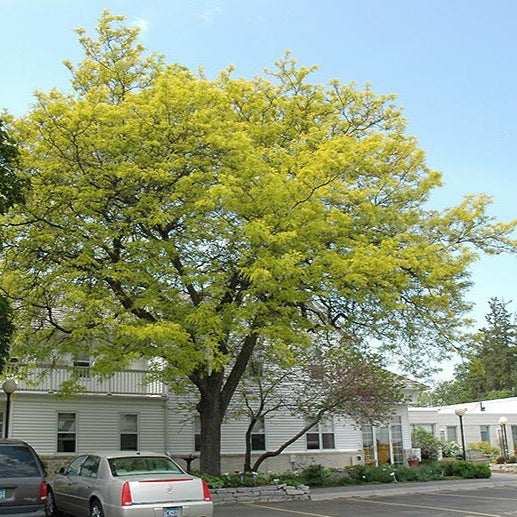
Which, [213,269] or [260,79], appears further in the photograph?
[260,79]

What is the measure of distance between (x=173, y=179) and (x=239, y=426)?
14.9 m

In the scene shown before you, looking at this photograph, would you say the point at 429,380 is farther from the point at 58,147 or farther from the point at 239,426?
the point at 58,147

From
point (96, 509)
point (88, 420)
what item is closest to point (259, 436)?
point (88, 420)

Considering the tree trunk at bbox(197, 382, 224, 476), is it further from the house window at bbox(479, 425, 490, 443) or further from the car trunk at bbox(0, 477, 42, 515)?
the house window at bbox(479, 425, 490, 443)

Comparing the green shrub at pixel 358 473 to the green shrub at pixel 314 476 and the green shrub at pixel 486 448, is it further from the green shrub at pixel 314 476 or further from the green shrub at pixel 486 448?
the green shrub at pixel 486 448

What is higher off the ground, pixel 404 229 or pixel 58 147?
pixel 58 147

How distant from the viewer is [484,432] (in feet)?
143

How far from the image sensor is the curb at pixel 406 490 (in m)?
19.7

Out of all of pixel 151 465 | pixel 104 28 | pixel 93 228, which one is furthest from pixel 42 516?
pixel 104 28

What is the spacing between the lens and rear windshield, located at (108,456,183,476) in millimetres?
12492

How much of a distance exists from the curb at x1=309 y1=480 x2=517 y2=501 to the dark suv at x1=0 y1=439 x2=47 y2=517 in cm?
1013

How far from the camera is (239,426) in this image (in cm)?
2869

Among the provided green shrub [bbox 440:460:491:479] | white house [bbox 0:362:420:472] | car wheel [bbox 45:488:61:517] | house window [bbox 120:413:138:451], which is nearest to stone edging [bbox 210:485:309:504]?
car wheel [bbox 45:488:61:517]

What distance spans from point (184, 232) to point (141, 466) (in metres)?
6.81
